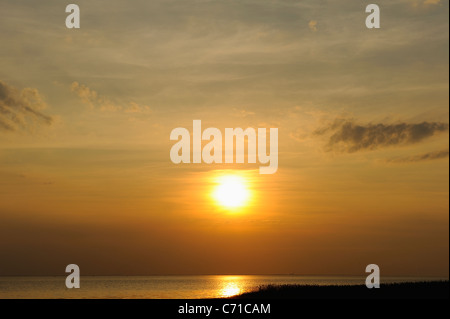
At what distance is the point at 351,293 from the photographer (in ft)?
202

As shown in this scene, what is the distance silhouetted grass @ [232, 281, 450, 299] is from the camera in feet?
197

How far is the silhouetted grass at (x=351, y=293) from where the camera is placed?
5994cm
